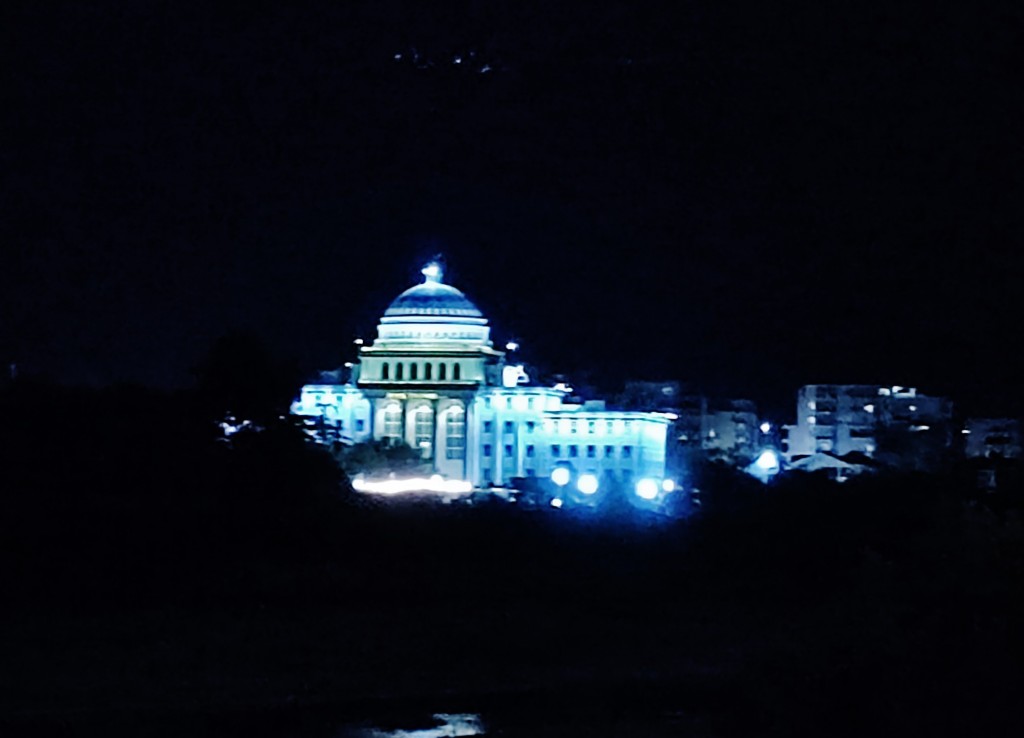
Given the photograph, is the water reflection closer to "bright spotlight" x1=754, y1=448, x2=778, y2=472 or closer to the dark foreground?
the dark foreground

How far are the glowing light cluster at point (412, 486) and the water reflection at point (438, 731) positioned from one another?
53.8 feet

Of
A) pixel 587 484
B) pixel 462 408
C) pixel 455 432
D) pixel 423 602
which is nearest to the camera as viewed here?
pixel 423 602

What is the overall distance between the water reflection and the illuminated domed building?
26.5 m

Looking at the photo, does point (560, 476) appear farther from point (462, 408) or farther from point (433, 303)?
point (433, 303)

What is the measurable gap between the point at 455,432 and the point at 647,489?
7.77m

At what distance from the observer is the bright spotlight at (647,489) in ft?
147

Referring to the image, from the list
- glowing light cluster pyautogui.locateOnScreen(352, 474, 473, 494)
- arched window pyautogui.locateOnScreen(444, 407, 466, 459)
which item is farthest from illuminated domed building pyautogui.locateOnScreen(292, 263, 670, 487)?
glowing light cluster pyautogui.locateOnScreen(352, 474, 473, 494)

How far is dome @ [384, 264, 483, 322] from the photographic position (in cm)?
5328

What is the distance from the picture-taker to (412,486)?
44.6m

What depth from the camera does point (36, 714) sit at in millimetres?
23750

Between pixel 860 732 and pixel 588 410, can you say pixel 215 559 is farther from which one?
pixel 588 410

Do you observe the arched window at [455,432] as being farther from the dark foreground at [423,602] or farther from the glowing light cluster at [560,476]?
the dark foreground at [423,602]

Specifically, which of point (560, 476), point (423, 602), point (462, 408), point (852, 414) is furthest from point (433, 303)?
point (423, 602)

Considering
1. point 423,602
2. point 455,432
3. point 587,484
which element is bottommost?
point 423,602
